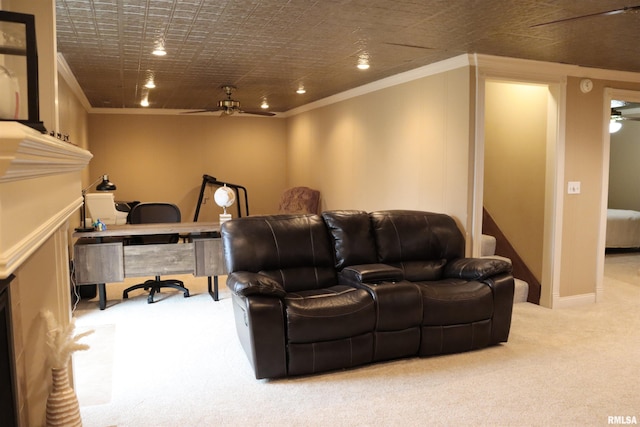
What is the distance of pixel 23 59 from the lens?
146cm

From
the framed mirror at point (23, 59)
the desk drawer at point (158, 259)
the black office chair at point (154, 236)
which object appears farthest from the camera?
the black office chair at point (154, 236)

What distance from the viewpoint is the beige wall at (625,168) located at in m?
9.11

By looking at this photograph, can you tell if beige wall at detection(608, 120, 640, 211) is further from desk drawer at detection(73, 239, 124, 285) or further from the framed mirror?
the framed mirror

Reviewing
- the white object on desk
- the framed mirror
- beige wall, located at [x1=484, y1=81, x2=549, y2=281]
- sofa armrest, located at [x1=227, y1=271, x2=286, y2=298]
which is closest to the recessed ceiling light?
the white object on desk

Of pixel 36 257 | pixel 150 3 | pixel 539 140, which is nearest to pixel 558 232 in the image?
pixel 539 140

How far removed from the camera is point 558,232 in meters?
4.79

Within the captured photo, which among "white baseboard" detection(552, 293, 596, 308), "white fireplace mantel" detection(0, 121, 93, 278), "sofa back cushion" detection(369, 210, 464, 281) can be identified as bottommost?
"white baseboard" detection(552, 293, 596, 308)

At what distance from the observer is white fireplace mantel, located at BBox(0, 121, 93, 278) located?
872mm

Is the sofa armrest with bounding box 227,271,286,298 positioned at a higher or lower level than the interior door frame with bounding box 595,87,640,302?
lower

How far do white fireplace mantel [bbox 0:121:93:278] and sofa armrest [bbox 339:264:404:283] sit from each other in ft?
7.43

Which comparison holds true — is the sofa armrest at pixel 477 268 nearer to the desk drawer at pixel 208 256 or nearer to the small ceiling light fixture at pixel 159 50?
the desk drawer at pixel 208 256

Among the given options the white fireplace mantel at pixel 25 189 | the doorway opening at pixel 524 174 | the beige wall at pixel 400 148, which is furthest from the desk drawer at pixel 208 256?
the white fireplace mantel at pixel 25 189

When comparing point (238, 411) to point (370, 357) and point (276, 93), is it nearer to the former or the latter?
point (370, 357)

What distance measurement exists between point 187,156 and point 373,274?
609 cm
